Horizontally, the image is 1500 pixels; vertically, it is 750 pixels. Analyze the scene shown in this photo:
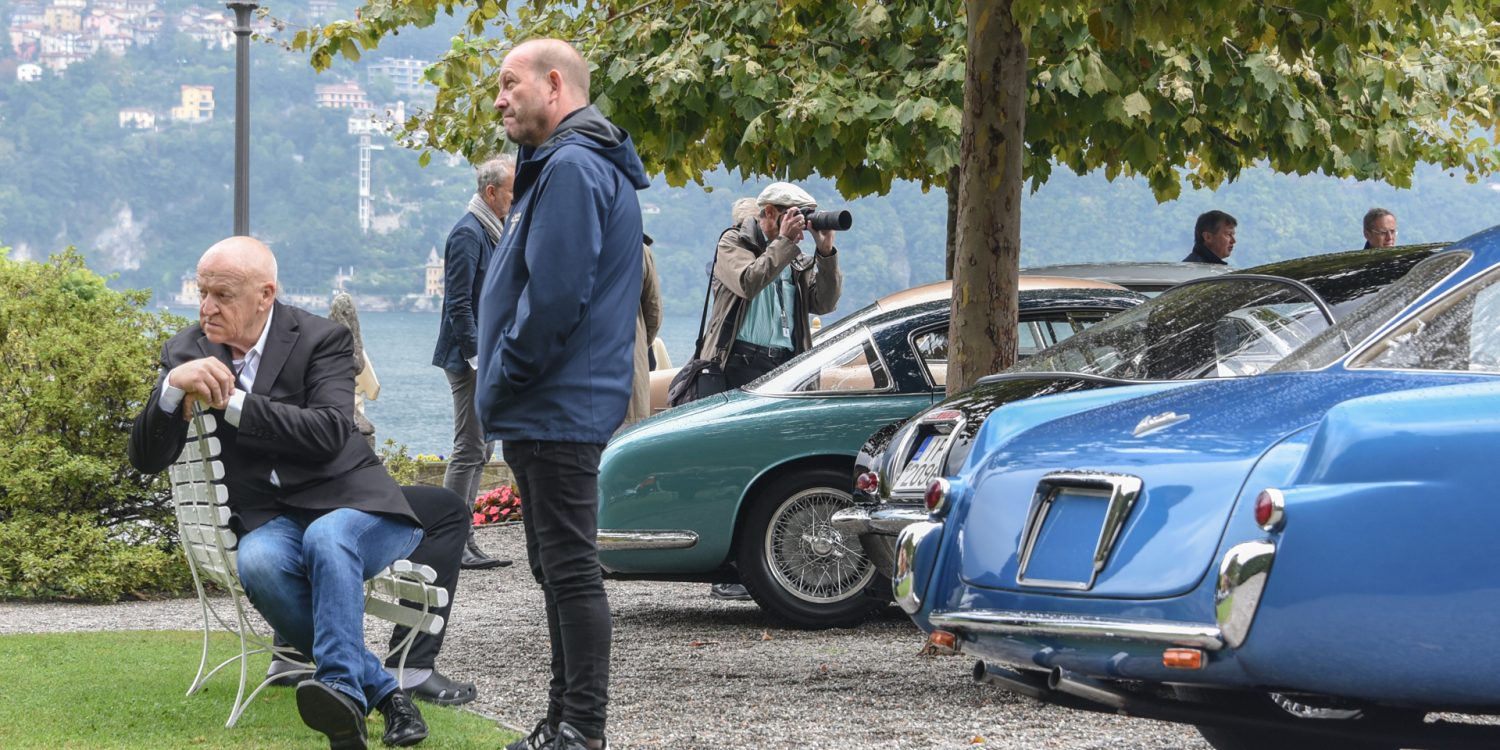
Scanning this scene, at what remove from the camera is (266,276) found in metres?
6.06

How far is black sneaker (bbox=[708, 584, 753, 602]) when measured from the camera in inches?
401

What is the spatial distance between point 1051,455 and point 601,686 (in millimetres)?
1551

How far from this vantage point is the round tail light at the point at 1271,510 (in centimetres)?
384

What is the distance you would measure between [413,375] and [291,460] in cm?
12396

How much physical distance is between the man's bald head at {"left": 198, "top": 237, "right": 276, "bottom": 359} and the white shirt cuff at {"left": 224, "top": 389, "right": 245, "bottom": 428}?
316 mm

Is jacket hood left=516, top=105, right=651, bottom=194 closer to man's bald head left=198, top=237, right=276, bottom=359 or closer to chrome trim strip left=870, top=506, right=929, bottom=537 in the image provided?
man's bald head left=198, top=237, right=276, bottom=359

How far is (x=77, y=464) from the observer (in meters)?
A: 9.68

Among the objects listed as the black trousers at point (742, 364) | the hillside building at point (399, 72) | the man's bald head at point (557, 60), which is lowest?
the black trousers at point (742, 364)

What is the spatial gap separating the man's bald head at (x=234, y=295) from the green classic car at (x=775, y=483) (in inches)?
117

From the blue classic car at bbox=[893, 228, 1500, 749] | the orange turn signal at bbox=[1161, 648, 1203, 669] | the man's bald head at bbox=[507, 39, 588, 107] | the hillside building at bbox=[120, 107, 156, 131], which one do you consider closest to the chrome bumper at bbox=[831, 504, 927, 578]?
the blue classic car at bbox=[893, 228, 1500, 749]

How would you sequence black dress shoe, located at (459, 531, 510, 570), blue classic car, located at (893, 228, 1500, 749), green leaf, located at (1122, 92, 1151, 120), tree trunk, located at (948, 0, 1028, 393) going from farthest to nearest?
1. green leaf, located at (1122, 92, 1151, 120)
2. black dress shoe, located at (459, 531, 510, 570)
3. tree trunk, located at (948, 0, 1028, 393)
4. blue classic car, located at (893, 228, 1500, 749)

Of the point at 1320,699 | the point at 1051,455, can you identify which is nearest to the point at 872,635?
the point at 1051,455

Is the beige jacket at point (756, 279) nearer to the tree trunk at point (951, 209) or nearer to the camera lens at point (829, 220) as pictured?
the camera lens at point (829, 220)

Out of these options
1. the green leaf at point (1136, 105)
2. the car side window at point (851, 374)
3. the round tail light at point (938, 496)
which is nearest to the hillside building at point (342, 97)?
the green leaf at point (1136, 105)
